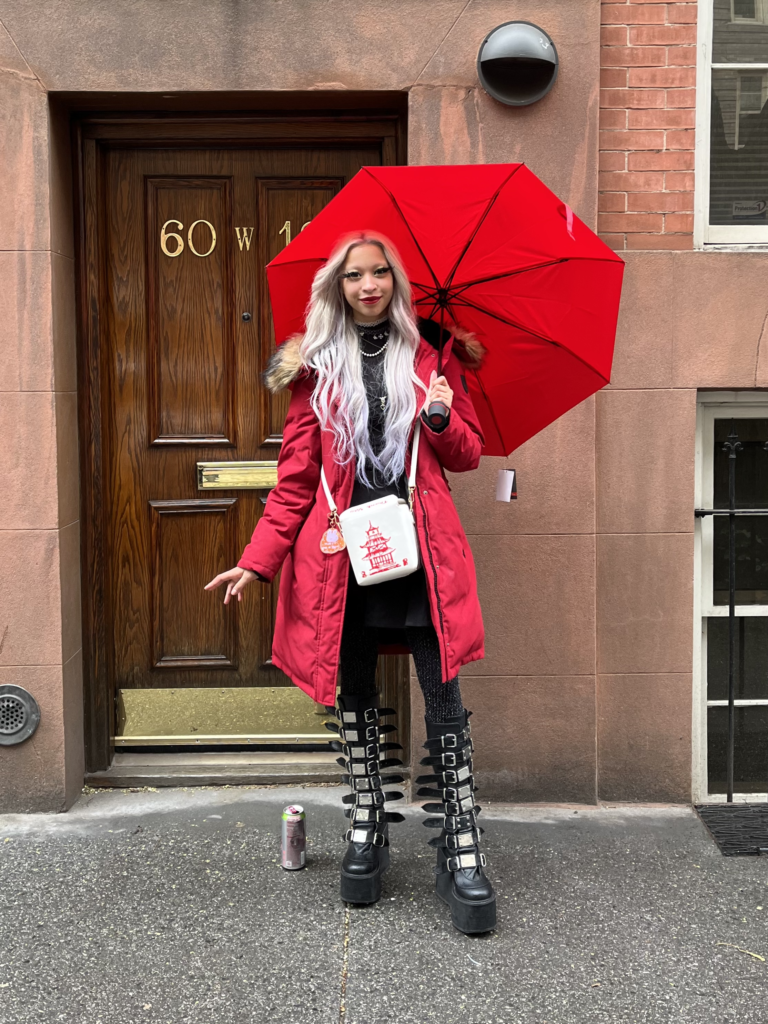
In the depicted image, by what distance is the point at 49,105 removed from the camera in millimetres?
3875

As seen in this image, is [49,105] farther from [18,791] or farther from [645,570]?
[645,570]

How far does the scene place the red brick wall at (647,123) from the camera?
3.97 m

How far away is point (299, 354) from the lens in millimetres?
3164

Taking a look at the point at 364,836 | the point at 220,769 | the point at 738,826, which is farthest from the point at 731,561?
the point at 220,769

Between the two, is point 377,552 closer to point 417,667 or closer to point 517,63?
point 417,667

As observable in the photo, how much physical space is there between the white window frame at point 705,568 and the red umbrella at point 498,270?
1142 mm

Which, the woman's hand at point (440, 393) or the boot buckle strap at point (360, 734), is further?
the boot buckle strap at point (360, 734)

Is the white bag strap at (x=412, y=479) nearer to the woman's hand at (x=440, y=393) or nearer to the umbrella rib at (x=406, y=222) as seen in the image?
the woman's hand at (x=440, y=393)

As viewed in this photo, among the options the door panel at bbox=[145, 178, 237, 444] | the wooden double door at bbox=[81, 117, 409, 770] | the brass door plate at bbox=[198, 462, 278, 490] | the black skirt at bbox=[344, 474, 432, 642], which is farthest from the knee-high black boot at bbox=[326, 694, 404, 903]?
the door panel at bbox=[145, 178, 237, 444]

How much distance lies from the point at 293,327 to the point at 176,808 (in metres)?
2.05

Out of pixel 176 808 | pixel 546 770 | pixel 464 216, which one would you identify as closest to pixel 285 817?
pixel 176 808

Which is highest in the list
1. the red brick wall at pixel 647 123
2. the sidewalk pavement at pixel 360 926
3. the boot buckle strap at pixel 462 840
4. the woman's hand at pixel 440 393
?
the red brick wall at pixel 647 123

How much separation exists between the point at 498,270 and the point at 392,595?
1.05 metres

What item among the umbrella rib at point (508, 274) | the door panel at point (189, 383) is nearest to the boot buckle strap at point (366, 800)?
the door panel at point (189, 383)
